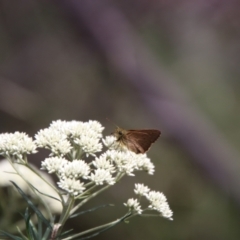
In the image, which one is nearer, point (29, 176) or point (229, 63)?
point (29, 176)

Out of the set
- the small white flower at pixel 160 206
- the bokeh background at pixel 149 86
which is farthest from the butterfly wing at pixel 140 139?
the bokeh background at pixel 149 86

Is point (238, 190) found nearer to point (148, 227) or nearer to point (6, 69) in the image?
point (148, 227)

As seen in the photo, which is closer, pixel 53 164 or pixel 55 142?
pixel 53 164

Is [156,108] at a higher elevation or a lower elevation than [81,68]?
lower

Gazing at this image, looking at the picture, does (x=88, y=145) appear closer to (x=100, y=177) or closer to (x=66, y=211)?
(x=100, y=177)

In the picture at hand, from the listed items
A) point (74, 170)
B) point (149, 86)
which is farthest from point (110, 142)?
point (149, 86)

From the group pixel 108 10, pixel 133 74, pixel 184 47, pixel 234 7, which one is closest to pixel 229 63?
pixel 184 47

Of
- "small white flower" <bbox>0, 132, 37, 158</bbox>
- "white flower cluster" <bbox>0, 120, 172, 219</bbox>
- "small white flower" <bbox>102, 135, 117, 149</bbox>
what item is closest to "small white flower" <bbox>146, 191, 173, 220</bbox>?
"white flower cluster" <bbox>0, 120, 172, 219</bbox>
